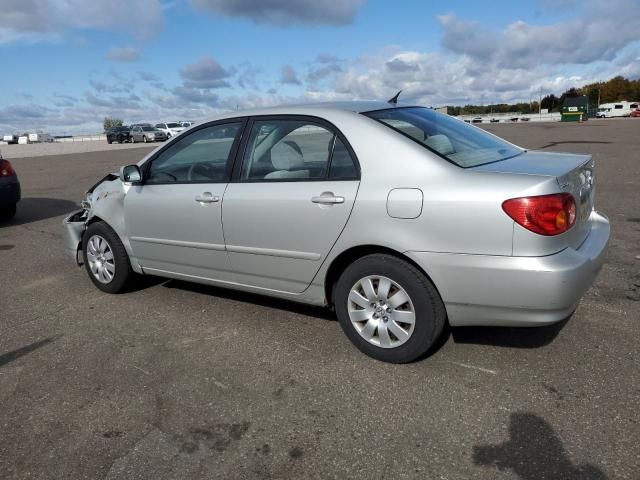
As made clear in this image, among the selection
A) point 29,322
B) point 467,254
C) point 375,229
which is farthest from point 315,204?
point 29,322

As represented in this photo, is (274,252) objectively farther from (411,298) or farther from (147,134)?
(147,134)

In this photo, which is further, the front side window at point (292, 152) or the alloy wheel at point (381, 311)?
the front side window at point (292, 152)

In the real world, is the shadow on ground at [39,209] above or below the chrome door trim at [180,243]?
below

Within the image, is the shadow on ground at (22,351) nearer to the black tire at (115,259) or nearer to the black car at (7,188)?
the black tire at (115,259)

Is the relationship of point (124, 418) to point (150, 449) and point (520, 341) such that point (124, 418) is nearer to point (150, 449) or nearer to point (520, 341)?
point (150, 449)

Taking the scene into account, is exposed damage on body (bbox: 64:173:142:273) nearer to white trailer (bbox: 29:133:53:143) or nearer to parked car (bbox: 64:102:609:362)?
parked car (bbox: 64:102:609:362)

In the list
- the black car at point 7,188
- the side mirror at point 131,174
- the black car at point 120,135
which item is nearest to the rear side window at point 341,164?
the side mirror at point 131,174

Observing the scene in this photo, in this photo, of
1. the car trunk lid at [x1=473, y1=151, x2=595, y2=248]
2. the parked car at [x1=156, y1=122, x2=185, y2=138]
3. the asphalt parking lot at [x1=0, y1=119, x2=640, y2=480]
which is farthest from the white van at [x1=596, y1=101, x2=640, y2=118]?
the asphalt parking lot at [x1=0, y1=119, x2=640, y2=480]

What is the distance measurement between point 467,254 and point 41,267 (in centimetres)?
506

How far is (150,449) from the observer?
2.63 m

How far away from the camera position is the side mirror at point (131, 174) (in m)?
4.35

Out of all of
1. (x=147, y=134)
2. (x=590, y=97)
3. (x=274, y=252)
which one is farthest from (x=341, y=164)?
(x=590, y=97)

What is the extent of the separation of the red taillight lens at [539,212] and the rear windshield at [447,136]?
18.7 inches

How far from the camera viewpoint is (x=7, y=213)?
30.3 feet
